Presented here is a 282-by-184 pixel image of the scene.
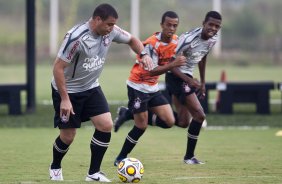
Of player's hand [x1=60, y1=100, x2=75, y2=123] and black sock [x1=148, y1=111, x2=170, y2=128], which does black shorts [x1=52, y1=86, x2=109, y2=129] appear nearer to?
player's hand [x1=60, y1=100, x2=75, y2=123]

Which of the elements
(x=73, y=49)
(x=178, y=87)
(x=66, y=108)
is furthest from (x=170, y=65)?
(x=66, y=108)

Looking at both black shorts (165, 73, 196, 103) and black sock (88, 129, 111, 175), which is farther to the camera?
black shorts (165, 73, 196, 103)

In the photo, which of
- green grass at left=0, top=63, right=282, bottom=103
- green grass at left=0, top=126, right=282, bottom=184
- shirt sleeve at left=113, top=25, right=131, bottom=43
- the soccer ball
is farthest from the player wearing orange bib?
green grass at left=0, top=63, right=282, bottom=103

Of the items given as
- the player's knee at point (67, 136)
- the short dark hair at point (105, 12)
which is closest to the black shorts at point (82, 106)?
the player's knee at point (67, 136)

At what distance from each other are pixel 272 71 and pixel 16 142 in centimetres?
2929

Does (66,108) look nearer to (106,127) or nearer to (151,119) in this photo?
(106,127)

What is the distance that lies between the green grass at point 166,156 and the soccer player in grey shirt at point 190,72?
46cm

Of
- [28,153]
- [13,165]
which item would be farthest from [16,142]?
[13,165]

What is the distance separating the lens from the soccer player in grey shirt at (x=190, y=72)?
1370cm

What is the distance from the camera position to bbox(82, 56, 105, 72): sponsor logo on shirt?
11.0m

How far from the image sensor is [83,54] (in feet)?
35.7

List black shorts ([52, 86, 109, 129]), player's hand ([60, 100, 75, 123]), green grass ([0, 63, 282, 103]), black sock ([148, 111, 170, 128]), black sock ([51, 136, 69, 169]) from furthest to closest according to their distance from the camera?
green grass ([0, 63, 282, 103])
black sock ([148, 111, 170, 128])
black sock ([51, 136, 69, 169])
black shorts ([52, 86, 109, 129])
player's hand ([60, 100, 75, 123])

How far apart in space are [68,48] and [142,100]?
309 centimetres

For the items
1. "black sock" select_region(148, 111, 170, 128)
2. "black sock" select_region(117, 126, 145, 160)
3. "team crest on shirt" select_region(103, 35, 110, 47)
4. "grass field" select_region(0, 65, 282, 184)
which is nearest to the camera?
"team crest on shirt" select_region(103, 35, 110, 47)
